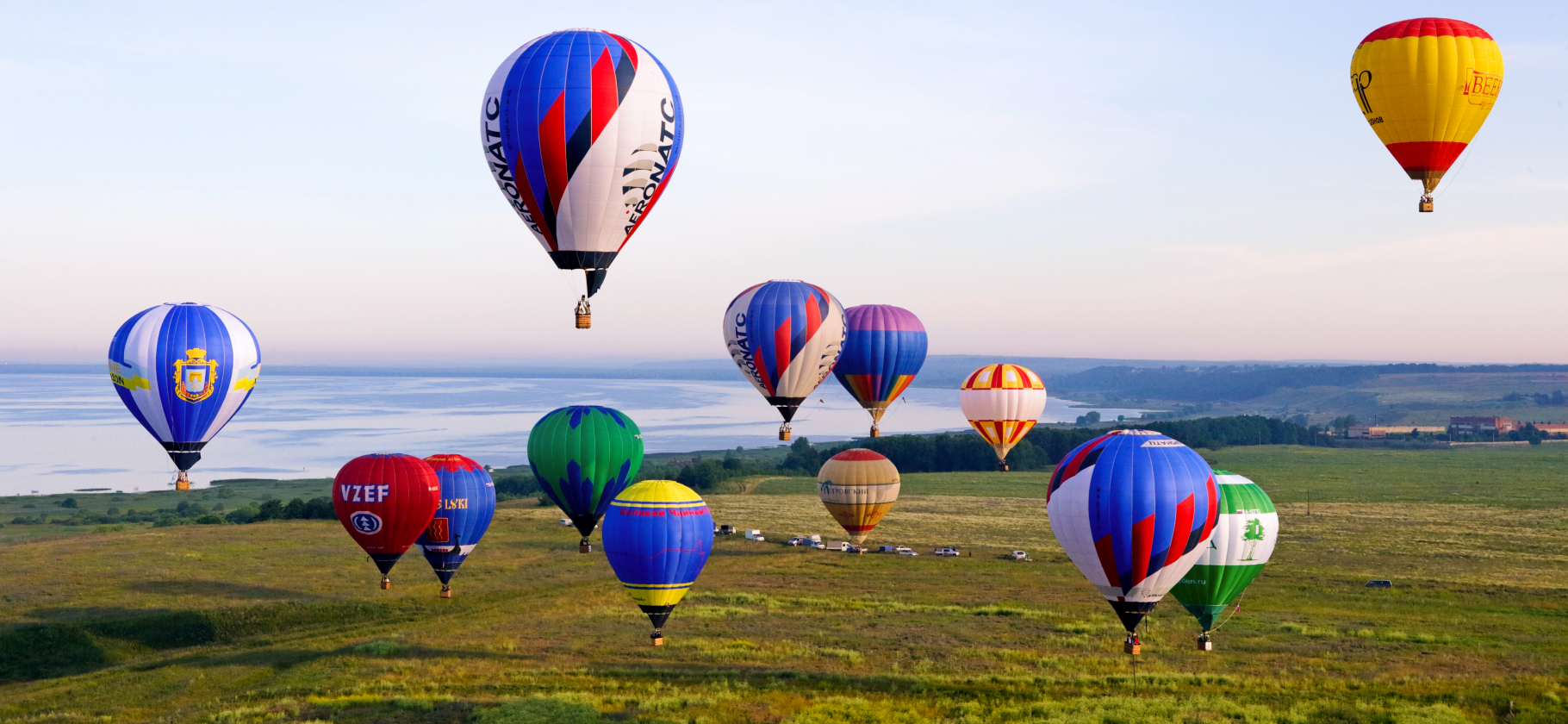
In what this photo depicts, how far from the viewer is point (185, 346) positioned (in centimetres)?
3991

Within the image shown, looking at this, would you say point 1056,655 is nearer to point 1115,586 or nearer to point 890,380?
point 1115,586

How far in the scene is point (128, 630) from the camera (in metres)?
41.4

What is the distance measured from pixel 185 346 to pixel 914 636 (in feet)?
79.5

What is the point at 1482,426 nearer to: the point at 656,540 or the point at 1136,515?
the point at 1136,515

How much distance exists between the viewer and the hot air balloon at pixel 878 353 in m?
48.2

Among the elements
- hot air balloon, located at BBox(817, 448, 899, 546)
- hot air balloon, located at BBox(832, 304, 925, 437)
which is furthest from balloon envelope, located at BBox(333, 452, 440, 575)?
hot air balloon, located at BBox(817, 448, 899, 546)

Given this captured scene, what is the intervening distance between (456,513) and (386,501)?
341cm

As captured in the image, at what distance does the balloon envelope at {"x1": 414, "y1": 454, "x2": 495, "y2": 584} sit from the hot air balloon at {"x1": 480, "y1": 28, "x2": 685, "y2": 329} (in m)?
12.9

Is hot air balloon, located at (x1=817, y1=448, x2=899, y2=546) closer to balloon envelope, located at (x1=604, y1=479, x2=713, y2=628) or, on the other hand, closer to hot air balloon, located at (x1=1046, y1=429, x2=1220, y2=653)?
balloon envelope, located at (x1=604, y1=479, x2=713, y2=628)

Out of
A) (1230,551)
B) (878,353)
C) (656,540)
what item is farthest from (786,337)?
(1230,551)

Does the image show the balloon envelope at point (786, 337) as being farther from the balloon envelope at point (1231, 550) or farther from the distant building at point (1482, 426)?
the distant building at point (1482, 426)

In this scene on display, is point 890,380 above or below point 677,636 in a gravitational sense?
above

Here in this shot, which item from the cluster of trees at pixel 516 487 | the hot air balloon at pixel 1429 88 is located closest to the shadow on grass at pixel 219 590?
the hot air balloon at pixel 1429 88

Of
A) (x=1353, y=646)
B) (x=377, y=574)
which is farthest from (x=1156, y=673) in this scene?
(x=377, y=574)
